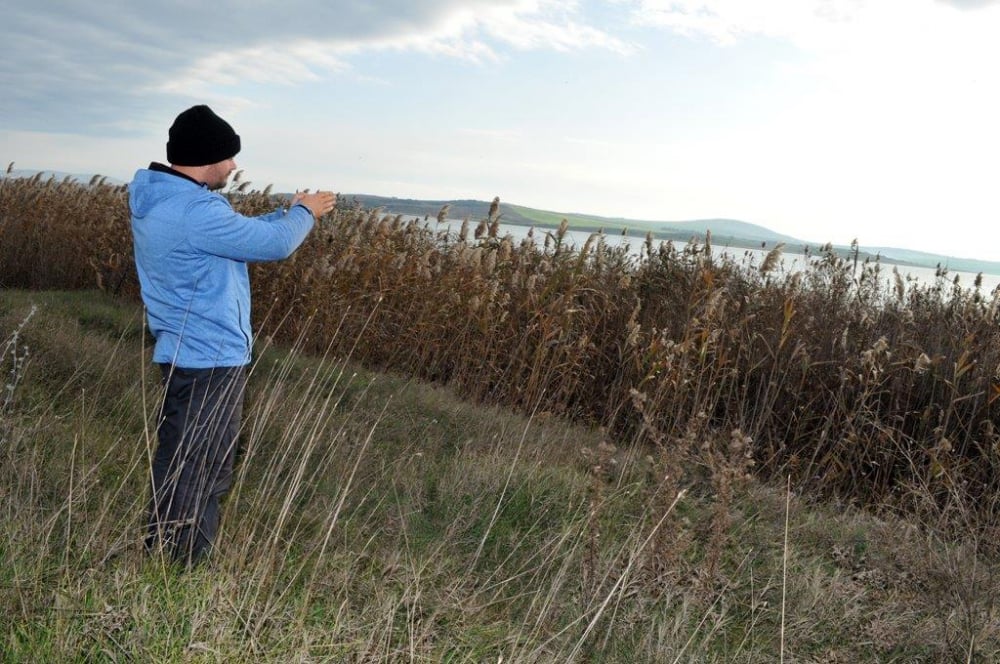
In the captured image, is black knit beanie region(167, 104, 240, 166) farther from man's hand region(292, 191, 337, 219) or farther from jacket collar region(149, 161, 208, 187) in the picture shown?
man's hand region(292, 191, 337, 219)

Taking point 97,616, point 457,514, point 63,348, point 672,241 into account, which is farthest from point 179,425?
point 672,241

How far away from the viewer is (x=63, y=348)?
5602 millimetres

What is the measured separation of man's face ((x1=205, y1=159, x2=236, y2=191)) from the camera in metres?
3.14

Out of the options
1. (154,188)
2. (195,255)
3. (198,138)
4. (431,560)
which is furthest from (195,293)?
(431,560)

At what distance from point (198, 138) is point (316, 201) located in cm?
48

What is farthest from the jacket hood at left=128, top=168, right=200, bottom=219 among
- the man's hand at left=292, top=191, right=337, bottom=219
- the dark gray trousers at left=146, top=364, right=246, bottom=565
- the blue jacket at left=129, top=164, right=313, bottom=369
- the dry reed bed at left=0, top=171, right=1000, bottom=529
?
the dry reed bed at left=0, top=171, right=1000, bottom=529

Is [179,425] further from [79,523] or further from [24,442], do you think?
[24,442]

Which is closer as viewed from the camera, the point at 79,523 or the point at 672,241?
the point at 79,523

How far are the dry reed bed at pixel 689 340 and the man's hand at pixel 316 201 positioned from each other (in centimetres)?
262

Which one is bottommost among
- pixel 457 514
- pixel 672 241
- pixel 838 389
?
pixel 457 514

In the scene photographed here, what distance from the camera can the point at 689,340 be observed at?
225 inches

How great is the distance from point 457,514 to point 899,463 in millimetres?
3442

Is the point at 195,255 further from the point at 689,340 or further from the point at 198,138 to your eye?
the point at 689,340

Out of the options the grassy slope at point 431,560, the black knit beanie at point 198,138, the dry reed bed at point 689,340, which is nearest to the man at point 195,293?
the black knit beanie at point 198,138
